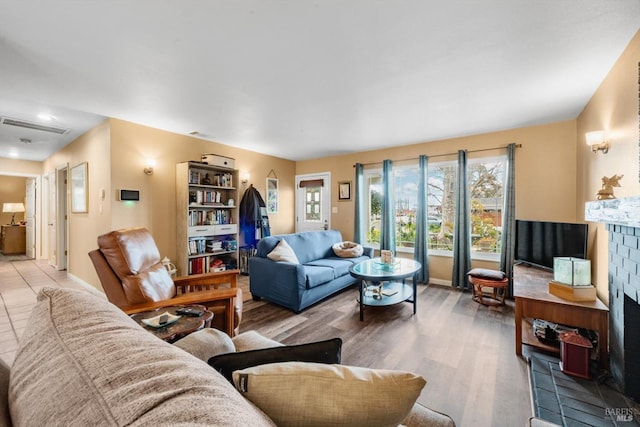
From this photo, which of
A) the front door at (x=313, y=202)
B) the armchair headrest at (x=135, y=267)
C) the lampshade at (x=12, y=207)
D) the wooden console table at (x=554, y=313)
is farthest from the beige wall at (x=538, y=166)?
the lampshade at (x=12, y=207)

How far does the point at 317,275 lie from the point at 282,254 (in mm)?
540

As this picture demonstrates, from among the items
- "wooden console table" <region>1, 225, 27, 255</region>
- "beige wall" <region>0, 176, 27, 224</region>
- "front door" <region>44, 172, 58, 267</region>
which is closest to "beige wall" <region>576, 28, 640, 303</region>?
"front door" <region>44, 172, 58, 267</region>

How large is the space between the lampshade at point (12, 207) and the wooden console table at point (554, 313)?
11.3 m

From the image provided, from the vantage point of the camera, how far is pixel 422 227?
4414mm

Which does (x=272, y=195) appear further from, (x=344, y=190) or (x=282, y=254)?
(x=282, y=254)

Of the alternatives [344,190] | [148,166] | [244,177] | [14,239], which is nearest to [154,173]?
[148,166]

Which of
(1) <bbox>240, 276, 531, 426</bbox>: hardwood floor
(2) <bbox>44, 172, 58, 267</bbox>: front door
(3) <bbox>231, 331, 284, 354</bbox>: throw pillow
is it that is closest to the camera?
(3) <bbox>231, 331, 284, 354</bbox>: throw pillow

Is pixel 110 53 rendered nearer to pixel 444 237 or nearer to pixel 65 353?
pixel 65 353

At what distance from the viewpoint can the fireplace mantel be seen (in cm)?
147

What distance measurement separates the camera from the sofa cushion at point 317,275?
3.19m

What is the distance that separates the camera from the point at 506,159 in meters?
3.86

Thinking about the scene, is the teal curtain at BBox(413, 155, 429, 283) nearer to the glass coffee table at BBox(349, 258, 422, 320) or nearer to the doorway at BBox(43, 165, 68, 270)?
the glass coffee table at BBox(349, 258, 422, 320)

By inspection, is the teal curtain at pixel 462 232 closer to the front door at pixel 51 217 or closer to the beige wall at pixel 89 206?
the beige wall at pixel 89 206

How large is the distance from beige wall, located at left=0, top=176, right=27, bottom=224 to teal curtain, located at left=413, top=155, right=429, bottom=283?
10580 mm
